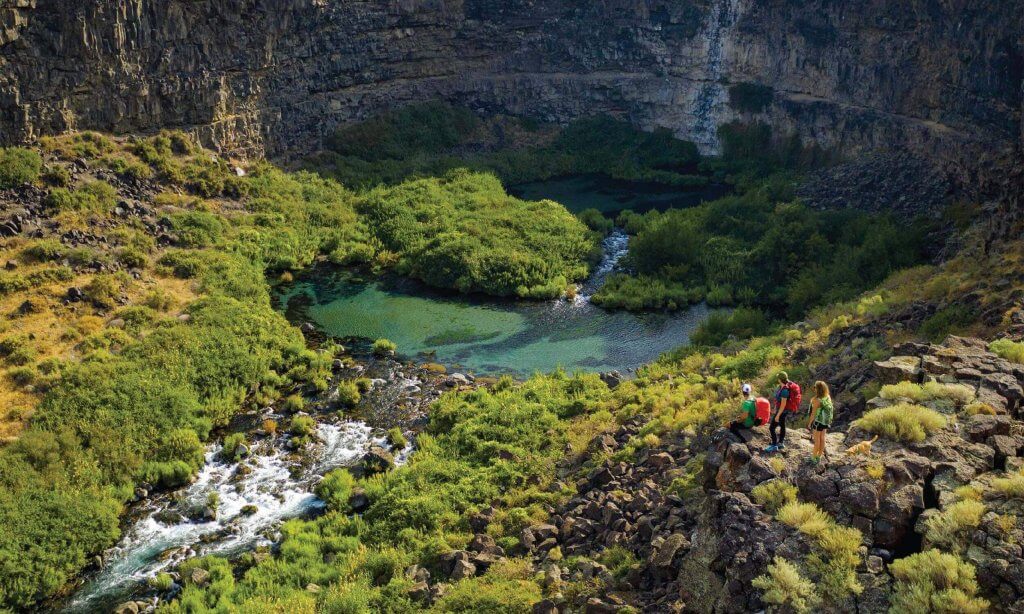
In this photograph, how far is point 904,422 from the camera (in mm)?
22734

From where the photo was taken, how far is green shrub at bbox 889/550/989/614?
17578 millimetres

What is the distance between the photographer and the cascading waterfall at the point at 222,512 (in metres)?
32.2

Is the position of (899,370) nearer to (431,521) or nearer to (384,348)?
(431,521)

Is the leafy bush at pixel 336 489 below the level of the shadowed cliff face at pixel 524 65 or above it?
below

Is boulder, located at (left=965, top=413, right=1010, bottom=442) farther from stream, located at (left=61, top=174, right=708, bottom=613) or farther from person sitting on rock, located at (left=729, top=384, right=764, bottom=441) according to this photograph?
stream, located at (left=61, top=174, right=708, bottom=613)

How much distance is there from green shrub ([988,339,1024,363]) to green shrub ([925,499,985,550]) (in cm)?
868

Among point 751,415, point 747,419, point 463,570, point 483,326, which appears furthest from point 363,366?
point 751,415

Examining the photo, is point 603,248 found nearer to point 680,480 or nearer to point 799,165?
point 799,165

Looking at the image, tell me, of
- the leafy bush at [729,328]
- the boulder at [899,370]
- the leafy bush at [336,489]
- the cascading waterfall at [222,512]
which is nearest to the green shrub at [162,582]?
the cascading waterfall at [222,512]

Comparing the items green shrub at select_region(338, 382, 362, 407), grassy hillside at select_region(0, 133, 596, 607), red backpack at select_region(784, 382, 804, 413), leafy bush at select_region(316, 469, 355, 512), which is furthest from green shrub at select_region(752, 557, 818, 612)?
green shrub at select_region(338, 382, 362, 407)

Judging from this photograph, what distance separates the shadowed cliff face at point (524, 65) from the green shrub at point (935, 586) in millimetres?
42646

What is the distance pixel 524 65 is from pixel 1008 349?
7646 cm

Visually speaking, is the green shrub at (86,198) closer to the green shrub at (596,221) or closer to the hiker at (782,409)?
the green shrub at (596,221)

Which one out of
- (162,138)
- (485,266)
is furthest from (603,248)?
(162,138)
